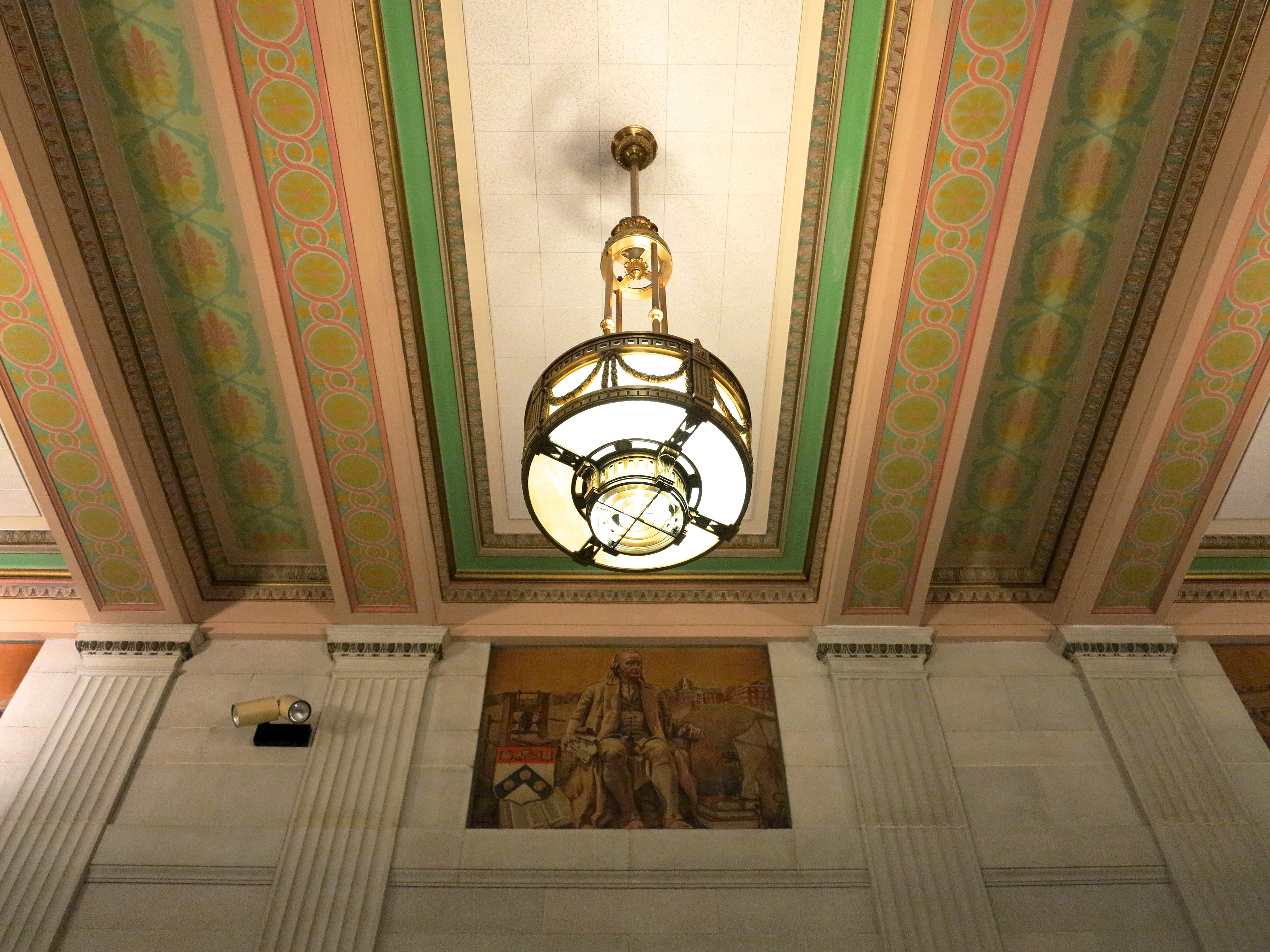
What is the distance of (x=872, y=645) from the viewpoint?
5.69 meters

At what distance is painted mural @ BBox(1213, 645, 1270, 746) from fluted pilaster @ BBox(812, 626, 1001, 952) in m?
1.94

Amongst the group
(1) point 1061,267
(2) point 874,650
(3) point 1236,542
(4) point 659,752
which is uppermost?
(1) point 1061,267

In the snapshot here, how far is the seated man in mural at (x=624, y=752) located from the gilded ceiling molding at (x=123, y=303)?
6.53ft

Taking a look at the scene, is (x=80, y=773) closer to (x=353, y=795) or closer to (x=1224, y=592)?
(x=353, y=795)

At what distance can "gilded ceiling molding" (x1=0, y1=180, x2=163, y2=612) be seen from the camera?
4465 mm

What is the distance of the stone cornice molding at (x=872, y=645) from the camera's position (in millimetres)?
5668

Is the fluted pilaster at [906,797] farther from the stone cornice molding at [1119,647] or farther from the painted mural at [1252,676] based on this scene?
the painted mural at [1252,676]

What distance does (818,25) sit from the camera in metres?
4.04

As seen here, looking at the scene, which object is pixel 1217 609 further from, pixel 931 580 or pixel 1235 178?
pixel 1235 178

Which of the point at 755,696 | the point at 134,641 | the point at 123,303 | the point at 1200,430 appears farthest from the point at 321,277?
the point at 1200,430

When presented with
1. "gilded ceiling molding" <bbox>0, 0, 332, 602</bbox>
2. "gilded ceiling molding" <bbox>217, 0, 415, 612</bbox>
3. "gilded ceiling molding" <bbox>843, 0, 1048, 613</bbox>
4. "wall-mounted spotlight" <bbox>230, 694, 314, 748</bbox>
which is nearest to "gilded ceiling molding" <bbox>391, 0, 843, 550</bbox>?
"gilded ceiling molding" <bbox>217, 0, 415, 612</bbox>

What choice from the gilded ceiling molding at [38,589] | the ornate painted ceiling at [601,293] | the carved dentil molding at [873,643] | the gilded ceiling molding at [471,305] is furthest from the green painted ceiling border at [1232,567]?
the gilded ceiling molding at [38,589]

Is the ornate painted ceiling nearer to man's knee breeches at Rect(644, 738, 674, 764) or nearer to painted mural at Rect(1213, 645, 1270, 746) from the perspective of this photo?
painted mural at Rect(1213, 645, 1270, 746)

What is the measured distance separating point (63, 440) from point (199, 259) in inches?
55.5
